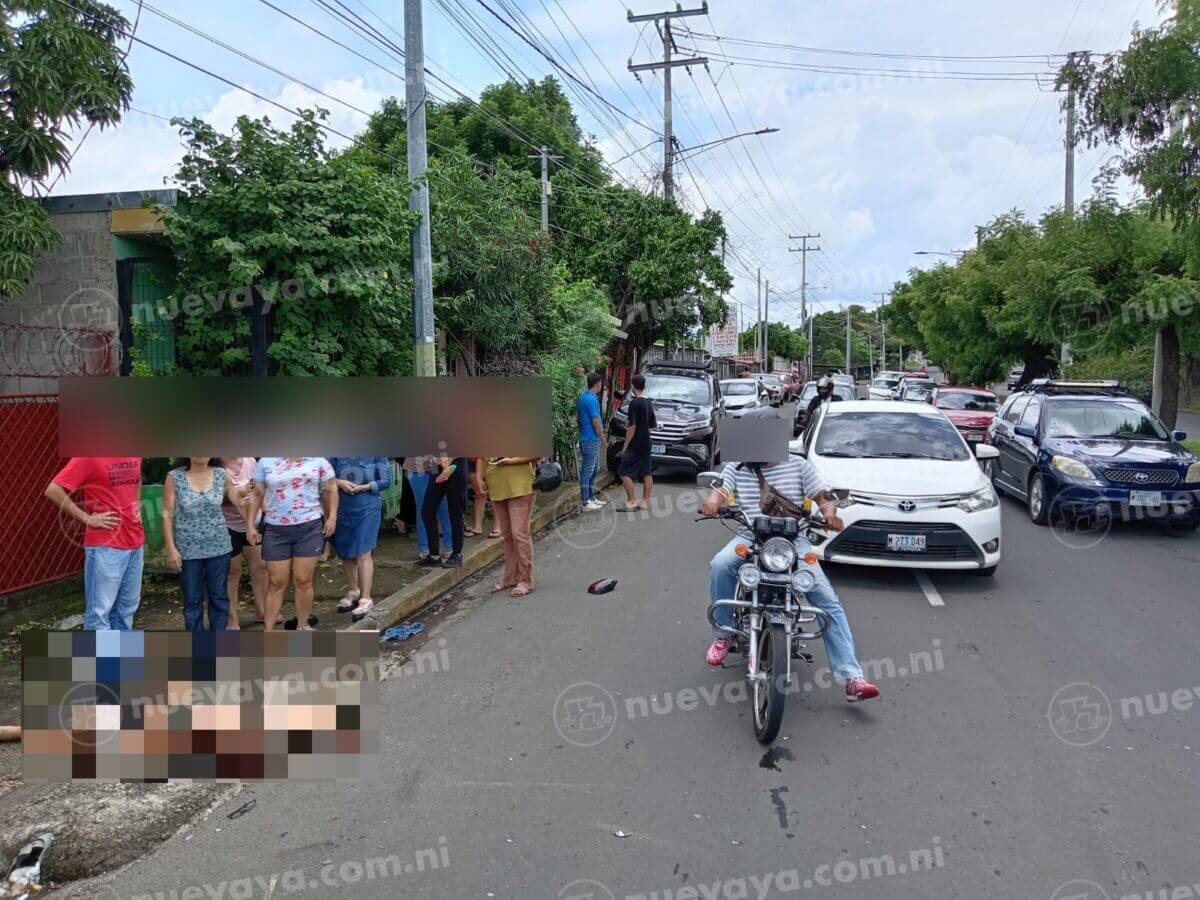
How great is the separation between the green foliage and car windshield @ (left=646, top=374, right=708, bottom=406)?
29.2 ft

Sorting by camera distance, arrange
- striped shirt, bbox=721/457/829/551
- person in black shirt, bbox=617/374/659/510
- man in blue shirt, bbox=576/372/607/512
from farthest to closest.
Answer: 1. person in black shirt, bbox=617/374/659/510
2. man in blue shirt, bbox=576/372/607/512
3. striped shirt, bbox=721/457/829/551

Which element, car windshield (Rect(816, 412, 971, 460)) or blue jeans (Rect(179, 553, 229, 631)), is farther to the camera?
car windshield (Rect(816, 412, 971, 460))

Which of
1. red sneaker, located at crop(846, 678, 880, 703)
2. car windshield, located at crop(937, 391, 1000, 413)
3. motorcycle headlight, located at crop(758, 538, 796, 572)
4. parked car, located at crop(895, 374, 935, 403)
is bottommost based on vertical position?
red sneaker, located at crop(846, 678, 880, 703)

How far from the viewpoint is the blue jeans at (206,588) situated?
18.6 ft

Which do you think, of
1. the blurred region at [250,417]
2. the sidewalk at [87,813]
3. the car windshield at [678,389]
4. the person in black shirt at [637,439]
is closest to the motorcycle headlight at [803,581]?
the blurred region at [250,417]

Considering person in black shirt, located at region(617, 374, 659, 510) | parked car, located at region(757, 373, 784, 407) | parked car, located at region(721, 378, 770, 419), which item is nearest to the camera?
person in black shirt, located at region(617, 374, 659, 510)

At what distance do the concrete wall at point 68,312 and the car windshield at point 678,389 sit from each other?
1005 cm

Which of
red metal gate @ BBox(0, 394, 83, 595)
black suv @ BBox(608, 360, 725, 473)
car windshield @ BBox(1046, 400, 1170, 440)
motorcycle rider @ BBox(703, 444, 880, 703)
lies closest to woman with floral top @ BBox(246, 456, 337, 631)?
red metal gate @ BBox(0, 394, 83, 595)

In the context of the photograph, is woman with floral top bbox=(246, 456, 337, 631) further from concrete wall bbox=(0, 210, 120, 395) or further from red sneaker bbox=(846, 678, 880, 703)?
red sneaker bbox=(846, 678, 880, 703)

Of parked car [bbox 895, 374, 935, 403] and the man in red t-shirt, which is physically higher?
parked car [bbox 895, 374, 935, 403]

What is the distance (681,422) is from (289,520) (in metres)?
9.96

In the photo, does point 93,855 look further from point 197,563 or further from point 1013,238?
point 1013,238

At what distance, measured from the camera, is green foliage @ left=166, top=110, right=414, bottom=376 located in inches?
293

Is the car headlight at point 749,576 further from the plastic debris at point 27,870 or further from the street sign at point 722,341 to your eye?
the street sign at point 722,341
